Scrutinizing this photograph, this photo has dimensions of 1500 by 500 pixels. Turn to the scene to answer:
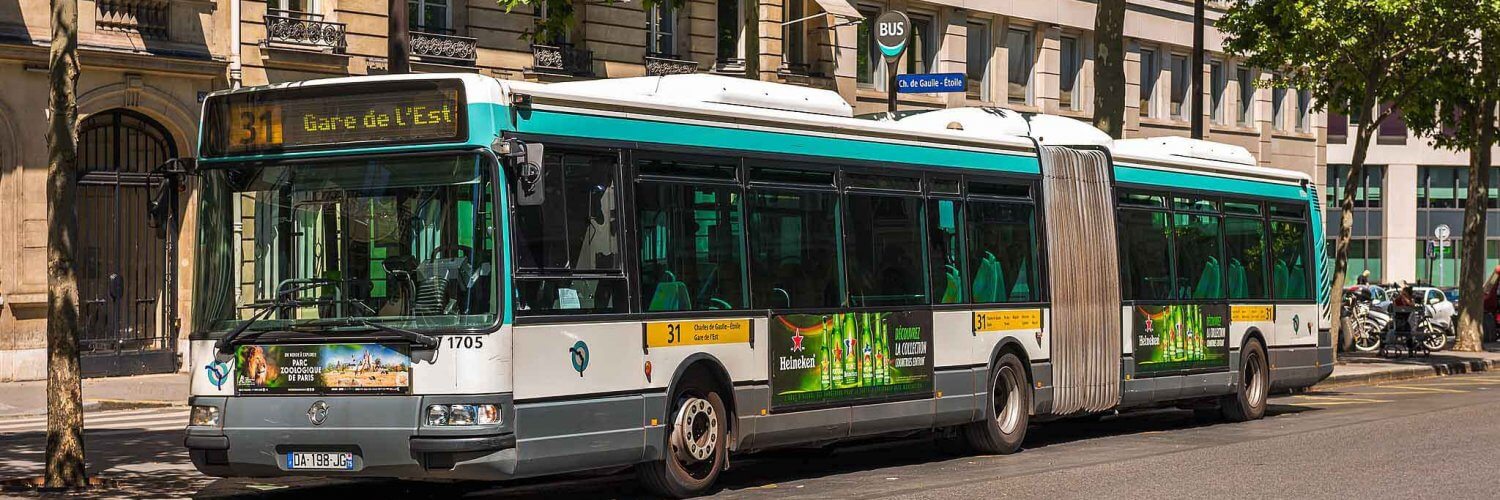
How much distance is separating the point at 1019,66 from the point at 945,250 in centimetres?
2695

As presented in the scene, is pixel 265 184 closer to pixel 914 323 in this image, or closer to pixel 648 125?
pixel 648 125

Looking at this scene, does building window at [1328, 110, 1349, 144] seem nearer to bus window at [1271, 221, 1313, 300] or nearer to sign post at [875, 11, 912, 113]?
sign post at [875, 11, 912, 113]

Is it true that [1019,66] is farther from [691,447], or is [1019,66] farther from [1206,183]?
[691,447]

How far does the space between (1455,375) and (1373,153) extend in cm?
4617

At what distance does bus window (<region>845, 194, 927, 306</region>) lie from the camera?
48.2ft

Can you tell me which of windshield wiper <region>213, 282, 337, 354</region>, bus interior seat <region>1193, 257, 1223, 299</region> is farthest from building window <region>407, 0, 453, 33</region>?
windshield wiper <region>213, 282, 337, 354</region>

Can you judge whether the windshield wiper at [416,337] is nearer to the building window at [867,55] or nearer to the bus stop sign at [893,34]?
the bus stop sign at [893,34]

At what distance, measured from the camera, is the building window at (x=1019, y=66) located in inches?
1649

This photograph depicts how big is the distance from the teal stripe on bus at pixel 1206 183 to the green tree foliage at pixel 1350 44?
8.08m

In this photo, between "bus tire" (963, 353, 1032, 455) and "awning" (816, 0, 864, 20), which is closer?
"bus tire" (963, 353, 1032, 455)

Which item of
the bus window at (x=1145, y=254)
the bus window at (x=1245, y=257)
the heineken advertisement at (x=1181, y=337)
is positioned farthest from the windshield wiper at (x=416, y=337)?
the bus window at (x=1245, y=257)

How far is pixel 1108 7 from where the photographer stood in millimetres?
25094

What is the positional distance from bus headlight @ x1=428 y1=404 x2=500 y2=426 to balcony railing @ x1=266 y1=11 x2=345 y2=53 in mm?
16702

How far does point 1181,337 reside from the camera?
19.3m
